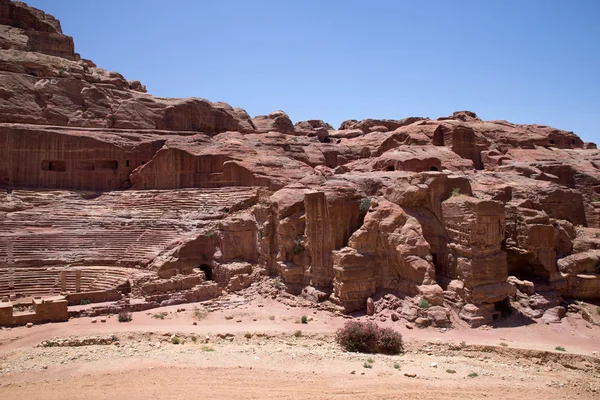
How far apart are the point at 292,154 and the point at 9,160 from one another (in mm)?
18607

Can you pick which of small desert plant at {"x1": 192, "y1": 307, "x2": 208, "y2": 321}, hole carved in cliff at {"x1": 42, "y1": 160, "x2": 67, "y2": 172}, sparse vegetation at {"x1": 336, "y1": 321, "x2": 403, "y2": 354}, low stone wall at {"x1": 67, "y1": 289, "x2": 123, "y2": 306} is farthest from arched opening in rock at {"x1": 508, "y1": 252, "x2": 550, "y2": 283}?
hole carved in cliff at {"x1": 42, "y1": 160, "x2": 67, "y2": 172}

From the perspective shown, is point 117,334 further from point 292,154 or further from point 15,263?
point 292,154

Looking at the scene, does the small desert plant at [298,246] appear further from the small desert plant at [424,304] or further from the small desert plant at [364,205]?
the small desert plant at [424,304]

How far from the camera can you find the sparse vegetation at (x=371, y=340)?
14.4 meters

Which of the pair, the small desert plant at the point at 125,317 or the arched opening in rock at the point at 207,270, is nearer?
the small desert plant at the point at 125,317

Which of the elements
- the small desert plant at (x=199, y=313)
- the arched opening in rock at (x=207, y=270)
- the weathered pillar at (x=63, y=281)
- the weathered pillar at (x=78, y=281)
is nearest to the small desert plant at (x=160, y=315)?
the small desert plant at (x=199, y=313)

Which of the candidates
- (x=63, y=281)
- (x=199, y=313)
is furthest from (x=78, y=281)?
(x=199, y=313)

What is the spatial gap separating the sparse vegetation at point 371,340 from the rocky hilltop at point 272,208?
225cm

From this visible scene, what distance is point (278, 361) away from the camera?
12922 millimetres

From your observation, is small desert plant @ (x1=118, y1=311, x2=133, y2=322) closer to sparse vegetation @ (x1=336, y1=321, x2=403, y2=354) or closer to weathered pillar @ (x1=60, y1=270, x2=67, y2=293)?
weathered pillar @ (x1=60, y1=270, x2=67, y2=293)

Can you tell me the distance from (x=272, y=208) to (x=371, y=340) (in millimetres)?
9434

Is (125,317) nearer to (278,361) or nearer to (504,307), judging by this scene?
(278,361)

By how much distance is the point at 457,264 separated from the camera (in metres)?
17.5

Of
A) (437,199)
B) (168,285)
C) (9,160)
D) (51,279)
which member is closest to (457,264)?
(437,199)
